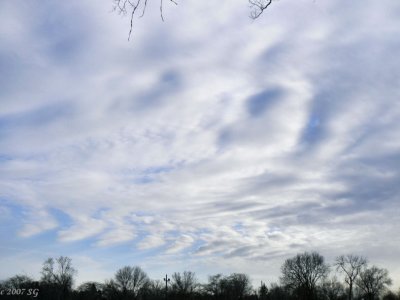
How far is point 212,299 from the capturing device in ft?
476

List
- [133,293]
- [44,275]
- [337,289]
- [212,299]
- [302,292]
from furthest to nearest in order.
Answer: [212,299], [133,293], [337,289], [44,275], [302,292]

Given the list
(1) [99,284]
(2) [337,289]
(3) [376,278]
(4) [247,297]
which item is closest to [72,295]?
(1) [99,284]

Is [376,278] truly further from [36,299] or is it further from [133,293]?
[36,299]

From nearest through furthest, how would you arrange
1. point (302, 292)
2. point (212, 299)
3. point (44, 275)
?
point (302, 292) → point (44, 275) → point (212, 299)

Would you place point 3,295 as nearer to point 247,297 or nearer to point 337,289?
point 247,297

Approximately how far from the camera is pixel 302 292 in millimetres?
104562

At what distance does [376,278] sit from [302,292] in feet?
92.0

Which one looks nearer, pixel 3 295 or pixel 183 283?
pixel 3 295

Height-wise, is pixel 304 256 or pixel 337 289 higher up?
pixel 304 256

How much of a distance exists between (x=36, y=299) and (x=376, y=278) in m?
89.7

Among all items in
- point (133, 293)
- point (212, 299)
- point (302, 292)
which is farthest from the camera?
point (212, 299)

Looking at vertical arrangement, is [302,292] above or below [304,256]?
below

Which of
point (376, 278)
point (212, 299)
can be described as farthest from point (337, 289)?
point (212, 299)

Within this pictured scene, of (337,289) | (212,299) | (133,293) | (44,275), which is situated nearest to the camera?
(44,275)
